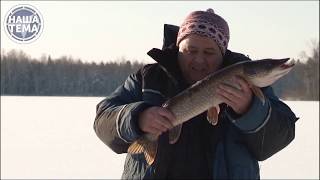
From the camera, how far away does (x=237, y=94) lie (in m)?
2.32

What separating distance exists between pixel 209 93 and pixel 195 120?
0.24 meters

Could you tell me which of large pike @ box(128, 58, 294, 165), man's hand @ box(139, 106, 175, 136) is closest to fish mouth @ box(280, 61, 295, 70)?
large pike @ box(128, 58, 294, 165)

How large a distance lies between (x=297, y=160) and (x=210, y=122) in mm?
6382

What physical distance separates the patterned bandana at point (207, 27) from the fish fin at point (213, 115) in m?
0.41

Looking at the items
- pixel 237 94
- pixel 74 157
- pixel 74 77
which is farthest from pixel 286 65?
pixel 74 77

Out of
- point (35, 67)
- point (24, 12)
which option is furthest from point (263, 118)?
point (35, 67)

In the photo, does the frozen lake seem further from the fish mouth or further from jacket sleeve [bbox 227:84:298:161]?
the fish mouth

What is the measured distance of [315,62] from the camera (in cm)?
5278

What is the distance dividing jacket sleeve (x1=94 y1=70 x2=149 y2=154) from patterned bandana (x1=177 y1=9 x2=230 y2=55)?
1.15 ft

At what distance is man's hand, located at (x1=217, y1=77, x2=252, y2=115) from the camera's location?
233cm

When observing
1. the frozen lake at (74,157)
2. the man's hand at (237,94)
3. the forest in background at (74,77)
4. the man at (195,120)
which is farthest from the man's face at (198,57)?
the forest in background at (74,77)

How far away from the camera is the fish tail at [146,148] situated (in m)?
2.44

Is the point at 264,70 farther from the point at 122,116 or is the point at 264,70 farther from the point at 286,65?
the point at 122,116

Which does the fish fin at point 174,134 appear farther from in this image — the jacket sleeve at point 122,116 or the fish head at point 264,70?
the fish head at point 264,70
